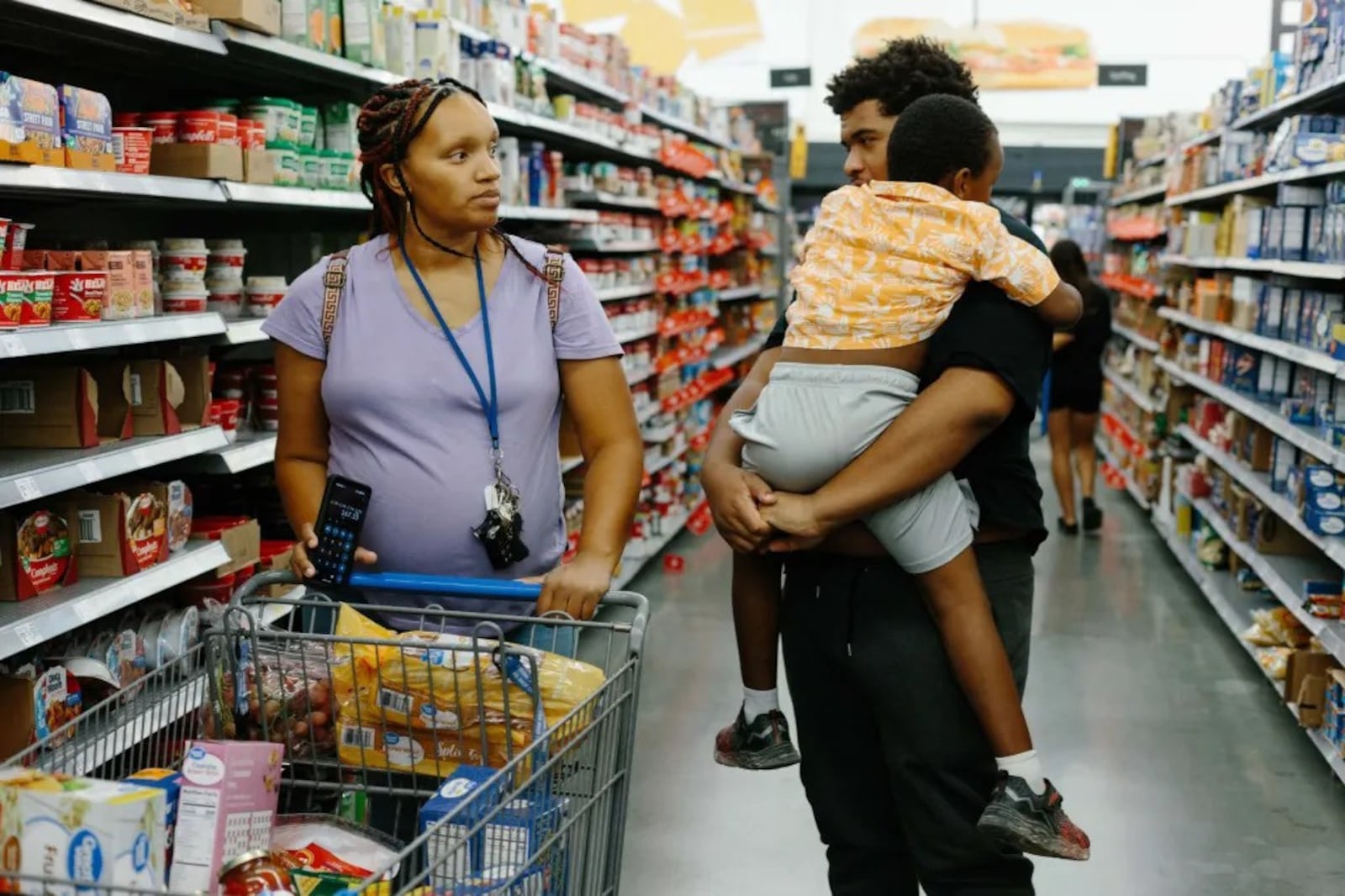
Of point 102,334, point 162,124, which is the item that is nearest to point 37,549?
point 102,334

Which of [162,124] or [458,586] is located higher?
[162,124]

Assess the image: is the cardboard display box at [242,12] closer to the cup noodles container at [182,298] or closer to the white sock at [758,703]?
the cup noodles container at [182,298]

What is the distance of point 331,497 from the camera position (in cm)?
210

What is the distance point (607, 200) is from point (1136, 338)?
17.0 feet

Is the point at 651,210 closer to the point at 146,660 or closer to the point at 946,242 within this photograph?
the point at 146,660

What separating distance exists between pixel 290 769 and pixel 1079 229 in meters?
13.4

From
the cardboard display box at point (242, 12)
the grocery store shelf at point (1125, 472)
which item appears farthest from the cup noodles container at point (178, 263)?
the grocery store shelf at point (1125, 472)

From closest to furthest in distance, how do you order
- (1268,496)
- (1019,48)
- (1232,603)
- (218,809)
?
(218,809), (1268,496), (1232,603), (1019,48)

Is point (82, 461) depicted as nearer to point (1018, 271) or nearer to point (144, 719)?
point (144, 719)

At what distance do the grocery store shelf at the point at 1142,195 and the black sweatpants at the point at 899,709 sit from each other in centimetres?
807


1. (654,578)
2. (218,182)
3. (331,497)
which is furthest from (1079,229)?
(331,497)

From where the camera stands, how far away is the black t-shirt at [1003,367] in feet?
6.64

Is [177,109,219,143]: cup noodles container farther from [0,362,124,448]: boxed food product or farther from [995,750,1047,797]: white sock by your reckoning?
[995,750,1047,797]: white sock

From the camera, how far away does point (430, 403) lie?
85.7 inches
